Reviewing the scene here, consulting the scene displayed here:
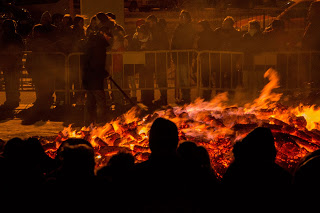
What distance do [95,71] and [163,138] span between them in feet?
21.8

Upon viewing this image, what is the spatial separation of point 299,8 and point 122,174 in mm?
17125

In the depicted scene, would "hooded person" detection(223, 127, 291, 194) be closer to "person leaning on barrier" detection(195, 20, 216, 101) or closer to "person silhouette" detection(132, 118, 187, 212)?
"person silhouette" detection(132, 118, 187, 212)

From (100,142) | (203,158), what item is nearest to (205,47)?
(100,142)

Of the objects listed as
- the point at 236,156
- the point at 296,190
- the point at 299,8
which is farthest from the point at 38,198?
the point at 299,8

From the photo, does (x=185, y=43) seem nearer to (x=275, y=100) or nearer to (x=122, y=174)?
(x=275, y=100)

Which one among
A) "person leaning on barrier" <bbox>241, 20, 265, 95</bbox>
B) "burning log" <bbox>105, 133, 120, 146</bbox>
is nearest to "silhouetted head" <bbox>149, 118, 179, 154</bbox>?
"burning log" <bbox>105, 133, 120, 146</bbox>

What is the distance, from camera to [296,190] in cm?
416

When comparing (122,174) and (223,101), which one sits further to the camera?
(223,101)

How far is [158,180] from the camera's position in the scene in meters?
4.27

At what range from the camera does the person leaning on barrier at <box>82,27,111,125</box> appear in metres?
10.5

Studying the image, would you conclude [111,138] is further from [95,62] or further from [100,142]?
[95,62]

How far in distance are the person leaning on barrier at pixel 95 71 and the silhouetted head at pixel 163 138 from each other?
6.39m

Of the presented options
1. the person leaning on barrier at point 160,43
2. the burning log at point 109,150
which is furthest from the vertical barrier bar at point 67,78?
the burning log at point 109,150

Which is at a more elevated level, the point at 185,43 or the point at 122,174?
the point at 185,43
